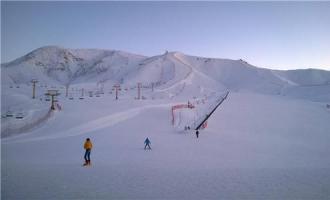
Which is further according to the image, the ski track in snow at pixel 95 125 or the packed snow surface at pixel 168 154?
the ski track in snow at pixel 95 125

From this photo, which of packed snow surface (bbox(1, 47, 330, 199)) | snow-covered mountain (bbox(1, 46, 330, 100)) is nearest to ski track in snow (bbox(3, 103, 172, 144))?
packed snow surface (bbox(1, 47, 330, 199))

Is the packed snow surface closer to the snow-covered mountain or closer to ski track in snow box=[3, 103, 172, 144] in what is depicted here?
ski track in snow box=[3, 103, 172, 144]

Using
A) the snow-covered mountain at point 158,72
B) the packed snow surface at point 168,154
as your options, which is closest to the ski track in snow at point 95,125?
the packed snow surface at point 168,154

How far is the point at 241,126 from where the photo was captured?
3031cm

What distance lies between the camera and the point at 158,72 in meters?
130

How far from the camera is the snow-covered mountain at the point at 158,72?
119 meters

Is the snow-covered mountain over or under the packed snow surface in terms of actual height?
over

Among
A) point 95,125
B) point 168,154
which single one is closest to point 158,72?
point 95,125

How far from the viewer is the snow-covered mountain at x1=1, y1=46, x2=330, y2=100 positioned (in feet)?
391

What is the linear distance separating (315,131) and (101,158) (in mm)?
22873

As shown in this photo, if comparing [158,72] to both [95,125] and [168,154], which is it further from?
[168,154]

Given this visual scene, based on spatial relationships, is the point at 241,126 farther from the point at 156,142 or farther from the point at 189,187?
the point at 189,187

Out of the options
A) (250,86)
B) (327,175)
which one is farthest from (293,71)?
(327,175)

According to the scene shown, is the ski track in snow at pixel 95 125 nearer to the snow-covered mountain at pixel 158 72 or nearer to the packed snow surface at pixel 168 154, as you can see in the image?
the packed snow surface at pixel 168 154
